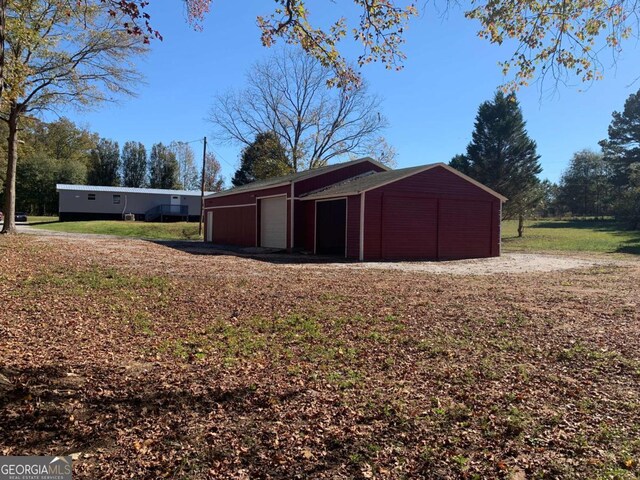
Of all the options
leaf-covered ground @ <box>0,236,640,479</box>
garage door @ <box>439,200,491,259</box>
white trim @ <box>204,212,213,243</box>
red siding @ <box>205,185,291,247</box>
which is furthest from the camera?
white trim @ <box>204,212,213,243</box>

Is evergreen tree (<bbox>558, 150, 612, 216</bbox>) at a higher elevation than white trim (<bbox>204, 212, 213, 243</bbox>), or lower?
higher

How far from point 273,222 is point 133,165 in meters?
48.0

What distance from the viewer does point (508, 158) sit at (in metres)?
35.1

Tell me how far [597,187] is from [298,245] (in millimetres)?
49454

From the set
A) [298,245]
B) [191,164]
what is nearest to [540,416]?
[298,245]

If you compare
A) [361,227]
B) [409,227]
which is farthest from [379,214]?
[409,227]

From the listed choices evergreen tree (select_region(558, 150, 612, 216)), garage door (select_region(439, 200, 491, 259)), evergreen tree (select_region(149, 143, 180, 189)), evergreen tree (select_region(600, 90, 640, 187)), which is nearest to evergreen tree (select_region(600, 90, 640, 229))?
evergreen tree (select_region(600, 90, 640, 187))

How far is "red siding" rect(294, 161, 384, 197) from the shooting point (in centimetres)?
2111

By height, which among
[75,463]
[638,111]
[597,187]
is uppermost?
[638,111]

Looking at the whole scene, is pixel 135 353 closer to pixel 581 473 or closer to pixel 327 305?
pixel 327 305

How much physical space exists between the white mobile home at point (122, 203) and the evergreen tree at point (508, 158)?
27.3m

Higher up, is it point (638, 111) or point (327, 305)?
point (638, 111)

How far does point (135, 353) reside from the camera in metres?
5.03

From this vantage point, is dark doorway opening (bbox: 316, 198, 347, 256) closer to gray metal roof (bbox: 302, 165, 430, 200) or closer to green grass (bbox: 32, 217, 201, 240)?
gray metal roof (bbox: 302, 165, 430, 200)
